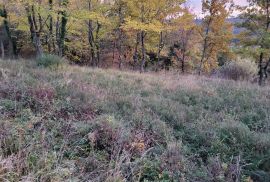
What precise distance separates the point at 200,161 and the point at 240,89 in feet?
Result: 19.0

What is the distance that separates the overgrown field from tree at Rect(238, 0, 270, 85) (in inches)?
334

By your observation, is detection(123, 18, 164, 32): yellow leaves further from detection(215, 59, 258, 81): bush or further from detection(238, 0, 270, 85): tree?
detection(215, 59, 258, 81): bush

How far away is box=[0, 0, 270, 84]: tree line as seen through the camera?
49.0 feet

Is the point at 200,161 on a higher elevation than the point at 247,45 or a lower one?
lower

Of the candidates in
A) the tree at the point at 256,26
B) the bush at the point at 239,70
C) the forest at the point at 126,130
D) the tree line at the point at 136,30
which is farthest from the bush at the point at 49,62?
the bush at the point at 239,70

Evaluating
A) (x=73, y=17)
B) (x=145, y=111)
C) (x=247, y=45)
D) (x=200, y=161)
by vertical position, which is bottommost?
(x=200, y=161)

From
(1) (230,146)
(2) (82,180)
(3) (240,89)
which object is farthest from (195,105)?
(2) (82,180)

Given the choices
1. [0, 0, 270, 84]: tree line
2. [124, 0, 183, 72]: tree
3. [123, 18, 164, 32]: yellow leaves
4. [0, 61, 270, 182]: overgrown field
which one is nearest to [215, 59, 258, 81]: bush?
[0, 0, 270, 84]: tree line

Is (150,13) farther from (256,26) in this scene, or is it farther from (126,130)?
(126,130)

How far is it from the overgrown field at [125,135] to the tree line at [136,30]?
324 inches

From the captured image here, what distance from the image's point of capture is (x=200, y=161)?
169 inches

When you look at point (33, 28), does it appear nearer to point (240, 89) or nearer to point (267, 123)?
point (240, 89)

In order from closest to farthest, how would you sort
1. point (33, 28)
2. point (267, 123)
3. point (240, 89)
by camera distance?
point (267, 123) < point (240, 89) < point (33, 28)

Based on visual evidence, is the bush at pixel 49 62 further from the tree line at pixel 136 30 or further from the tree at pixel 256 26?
the tree at pixel 256 26
